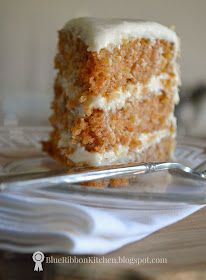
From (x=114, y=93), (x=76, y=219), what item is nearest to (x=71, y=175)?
(x=76, y=219)

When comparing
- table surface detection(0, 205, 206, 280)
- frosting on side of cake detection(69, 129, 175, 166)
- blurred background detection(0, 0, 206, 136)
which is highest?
blurred background detection(0, 0, 206, 136)

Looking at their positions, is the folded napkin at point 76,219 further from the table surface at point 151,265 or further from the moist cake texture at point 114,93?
the moist cake texture at point 114,93

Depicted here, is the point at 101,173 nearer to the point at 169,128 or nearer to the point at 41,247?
the point at 41,247

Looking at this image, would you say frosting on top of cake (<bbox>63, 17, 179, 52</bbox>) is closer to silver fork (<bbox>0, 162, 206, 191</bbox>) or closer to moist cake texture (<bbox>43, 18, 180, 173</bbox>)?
moist cake texture (<bbox>43, 18, 180, 173</bbox>)

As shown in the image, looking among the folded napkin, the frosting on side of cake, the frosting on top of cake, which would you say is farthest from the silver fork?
the frosting on top of cake

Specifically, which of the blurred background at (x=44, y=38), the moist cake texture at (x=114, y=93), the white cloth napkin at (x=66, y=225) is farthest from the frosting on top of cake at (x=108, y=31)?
the blurred background at (x=44, y=38)
